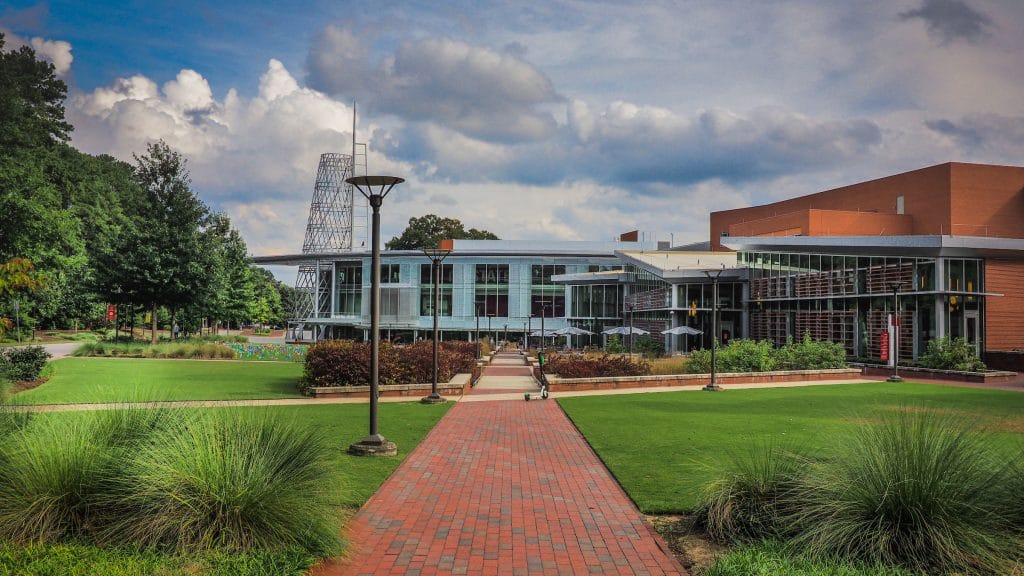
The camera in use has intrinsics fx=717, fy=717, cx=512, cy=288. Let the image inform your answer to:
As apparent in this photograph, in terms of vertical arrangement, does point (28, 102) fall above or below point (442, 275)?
above

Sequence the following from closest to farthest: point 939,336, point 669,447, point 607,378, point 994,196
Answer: point 669,447 < point 607,378 < point 939,336 < point 994,196

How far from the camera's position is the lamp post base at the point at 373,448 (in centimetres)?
1117

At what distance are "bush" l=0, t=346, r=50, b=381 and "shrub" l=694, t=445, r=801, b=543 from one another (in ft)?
72.2

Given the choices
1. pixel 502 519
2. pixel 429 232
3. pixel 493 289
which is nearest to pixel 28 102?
pixel 493 289

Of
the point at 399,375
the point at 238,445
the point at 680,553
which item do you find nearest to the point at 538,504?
the point at 680,553

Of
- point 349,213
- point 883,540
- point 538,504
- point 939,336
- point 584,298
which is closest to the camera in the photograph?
point 883,540

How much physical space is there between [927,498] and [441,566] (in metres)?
4.20

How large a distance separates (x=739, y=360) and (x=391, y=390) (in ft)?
51.0

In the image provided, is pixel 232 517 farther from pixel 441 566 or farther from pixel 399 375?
pixel 399 375

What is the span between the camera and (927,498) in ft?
20.1

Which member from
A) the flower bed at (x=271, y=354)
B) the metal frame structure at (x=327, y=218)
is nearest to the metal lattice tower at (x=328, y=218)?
the metal frame structure at (x=327, y=218)

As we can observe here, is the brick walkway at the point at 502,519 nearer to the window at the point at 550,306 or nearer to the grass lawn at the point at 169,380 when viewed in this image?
the grass lawn at the point at 169,380

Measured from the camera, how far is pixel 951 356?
98.6 ft

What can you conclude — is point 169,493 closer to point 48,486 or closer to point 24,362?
point 48,486
